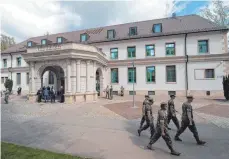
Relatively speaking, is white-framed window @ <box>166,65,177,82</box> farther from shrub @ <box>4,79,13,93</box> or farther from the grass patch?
shrub @ <box>4,79,13,93</box>

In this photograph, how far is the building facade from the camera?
17062mm

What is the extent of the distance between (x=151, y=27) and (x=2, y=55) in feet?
105

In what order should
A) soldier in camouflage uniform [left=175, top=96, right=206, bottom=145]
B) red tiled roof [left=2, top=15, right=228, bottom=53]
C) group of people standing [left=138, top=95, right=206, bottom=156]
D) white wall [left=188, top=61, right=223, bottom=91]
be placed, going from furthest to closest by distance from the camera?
1. red tiled roof [left=2, top=15, right=228, bottom=53]
2. white wall [left=188, top=61, right=223, bottom=91]
3. soldier in camouflage uniform [left=175, top=96, right=206, bottom=145]
4. group of people standing [left=138, top=95, right=206, bottom=156]

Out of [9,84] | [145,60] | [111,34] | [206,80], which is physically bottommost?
[9,84]

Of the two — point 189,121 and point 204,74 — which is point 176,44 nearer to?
point 204,74

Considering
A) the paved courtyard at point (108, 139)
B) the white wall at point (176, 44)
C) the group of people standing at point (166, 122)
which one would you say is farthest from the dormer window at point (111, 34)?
the group of people standing at point (166, 122)

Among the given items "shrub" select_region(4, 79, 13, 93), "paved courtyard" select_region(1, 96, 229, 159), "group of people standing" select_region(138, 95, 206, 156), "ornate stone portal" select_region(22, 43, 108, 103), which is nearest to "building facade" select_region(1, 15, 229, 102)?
"ornate stone portal" select_region(22, 43, 108, 103)

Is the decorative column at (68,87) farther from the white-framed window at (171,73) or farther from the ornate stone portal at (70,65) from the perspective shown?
the white-framed window at (171,73)

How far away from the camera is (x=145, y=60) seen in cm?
2405

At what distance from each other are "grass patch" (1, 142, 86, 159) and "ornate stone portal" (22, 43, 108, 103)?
11.1 meters

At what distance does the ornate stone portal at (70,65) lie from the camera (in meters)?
16.4

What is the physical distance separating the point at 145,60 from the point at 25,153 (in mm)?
21421

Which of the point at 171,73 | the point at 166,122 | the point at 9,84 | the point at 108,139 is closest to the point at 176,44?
A: the point at 171,73

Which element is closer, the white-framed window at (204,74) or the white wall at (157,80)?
the white-framed window at (204,74)
